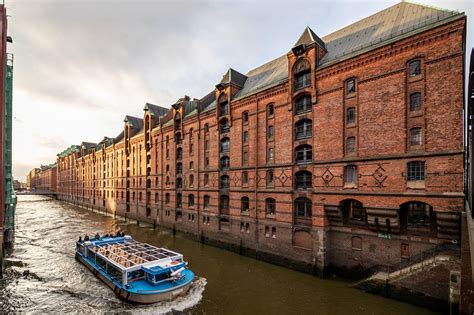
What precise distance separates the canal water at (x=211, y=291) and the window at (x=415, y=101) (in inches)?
476

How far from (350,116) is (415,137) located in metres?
4.45

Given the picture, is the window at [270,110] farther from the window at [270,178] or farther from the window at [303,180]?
the window at [303,180]

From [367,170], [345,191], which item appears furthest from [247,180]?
[367,170]

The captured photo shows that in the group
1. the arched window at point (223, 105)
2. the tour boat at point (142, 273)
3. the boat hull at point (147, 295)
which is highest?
the arched window at point (223, 105)

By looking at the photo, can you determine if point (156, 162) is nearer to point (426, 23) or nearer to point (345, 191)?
point (345, 191)

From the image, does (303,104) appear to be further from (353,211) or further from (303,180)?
(353,211)

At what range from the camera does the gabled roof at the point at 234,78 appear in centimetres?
2889

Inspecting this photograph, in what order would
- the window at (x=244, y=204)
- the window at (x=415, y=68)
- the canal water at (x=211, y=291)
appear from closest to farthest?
the canal water at (x=211, y=291) < the window at (x=415, y=68) < the window at (x=244, y=204)

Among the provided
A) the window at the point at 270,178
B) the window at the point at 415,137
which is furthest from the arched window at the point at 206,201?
the window at the point at 415,137

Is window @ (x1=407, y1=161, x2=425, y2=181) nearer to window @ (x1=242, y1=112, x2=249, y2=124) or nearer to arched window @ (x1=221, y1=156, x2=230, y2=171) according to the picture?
window @ (x1=242, y1=112, x2=249, y2=124)

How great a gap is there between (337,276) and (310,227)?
3972 mm

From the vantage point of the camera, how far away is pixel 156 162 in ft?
134

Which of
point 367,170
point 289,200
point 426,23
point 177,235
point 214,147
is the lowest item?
point 177,235

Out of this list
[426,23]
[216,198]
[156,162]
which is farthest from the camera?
[156,162]
